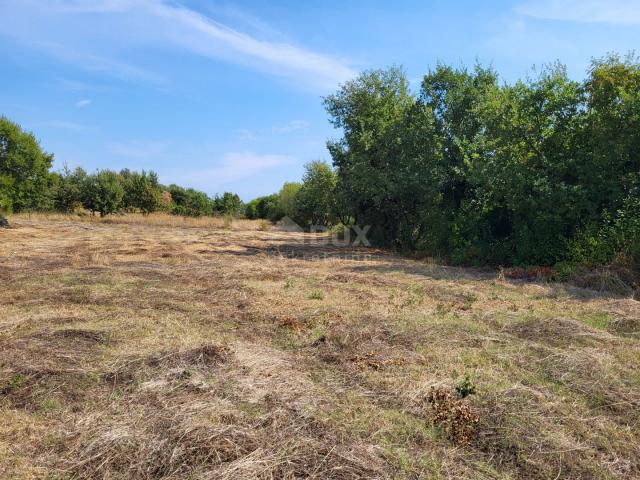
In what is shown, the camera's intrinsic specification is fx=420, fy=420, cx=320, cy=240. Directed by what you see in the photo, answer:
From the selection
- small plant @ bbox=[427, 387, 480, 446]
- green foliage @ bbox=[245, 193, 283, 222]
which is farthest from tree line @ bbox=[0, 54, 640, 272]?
green foliage @ bbox=[245, 193, 283, 222]

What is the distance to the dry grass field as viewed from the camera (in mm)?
2572

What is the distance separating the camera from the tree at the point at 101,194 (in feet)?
115

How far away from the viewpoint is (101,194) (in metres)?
35.2

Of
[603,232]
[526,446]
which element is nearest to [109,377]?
[526,446]

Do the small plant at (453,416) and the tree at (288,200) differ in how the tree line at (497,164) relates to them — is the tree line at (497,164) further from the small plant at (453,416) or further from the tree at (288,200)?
the tree at (288,200)

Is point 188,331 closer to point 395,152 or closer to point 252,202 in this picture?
point 395,152

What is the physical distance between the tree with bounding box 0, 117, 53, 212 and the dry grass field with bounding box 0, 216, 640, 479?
1930 centimetres

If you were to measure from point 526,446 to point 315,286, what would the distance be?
19.6 feet

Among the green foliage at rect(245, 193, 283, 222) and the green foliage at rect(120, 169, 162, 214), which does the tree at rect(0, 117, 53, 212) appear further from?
the green foliage at rect(245, 193, 283, 222)

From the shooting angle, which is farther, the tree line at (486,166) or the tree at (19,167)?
the tree at (19,167)

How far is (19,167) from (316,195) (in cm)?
1708

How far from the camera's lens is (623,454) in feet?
8.77

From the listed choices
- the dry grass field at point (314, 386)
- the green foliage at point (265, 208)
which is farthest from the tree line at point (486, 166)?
the green foliage at point (265, 208)

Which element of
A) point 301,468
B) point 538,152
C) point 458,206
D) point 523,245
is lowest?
point 301,468
